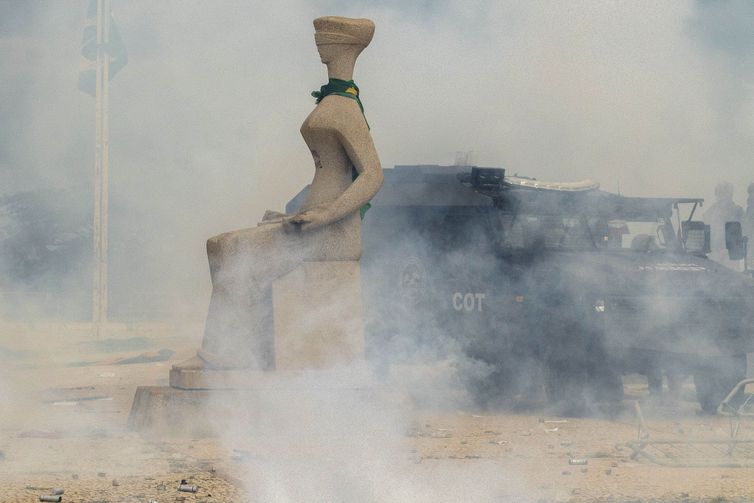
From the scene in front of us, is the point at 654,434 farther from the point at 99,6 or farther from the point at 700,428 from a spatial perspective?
the point at 99,6

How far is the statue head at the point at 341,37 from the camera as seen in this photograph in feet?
35.4

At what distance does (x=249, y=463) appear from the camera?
9.26m

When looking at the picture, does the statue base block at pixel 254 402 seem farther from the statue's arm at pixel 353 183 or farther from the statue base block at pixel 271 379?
→ the statue's arm at pixel 353 183

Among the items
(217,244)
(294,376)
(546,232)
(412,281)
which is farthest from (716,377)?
(217,244)

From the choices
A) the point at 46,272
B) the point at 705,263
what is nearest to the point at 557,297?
the point at 705,263

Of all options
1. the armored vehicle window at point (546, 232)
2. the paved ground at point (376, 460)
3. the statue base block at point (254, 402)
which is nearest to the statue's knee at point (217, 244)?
the statue base block at point (254, 402)

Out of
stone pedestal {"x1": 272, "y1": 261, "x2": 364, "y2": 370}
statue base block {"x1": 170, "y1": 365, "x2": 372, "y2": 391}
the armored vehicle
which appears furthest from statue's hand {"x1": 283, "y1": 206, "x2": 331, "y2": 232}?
the armored vehicle

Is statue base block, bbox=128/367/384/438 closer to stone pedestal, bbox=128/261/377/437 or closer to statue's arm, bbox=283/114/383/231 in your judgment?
stone pedestal, bbox=128/261/377/437

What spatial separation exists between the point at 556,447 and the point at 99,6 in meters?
6.64

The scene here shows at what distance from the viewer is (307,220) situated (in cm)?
1078

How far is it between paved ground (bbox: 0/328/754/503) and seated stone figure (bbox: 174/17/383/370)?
0.84 meters

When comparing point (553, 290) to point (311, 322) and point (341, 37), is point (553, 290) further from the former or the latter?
point (341, 37)

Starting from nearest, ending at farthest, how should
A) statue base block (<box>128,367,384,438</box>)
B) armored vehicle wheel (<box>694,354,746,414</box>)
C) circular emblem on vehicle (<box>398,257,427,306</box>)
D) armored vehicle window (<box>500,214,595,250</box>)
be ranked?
statue base block (<box>128,367,384,438</box>), armored vehicle wheel (<box>694,354,746,414</box>), circular emblem on vehicle (<box>398,257,427,306</box>), armored vehicle window (<box>500,214,595,250</box>)

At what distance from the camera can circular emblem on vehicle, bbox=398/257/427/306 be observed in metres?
13.6
